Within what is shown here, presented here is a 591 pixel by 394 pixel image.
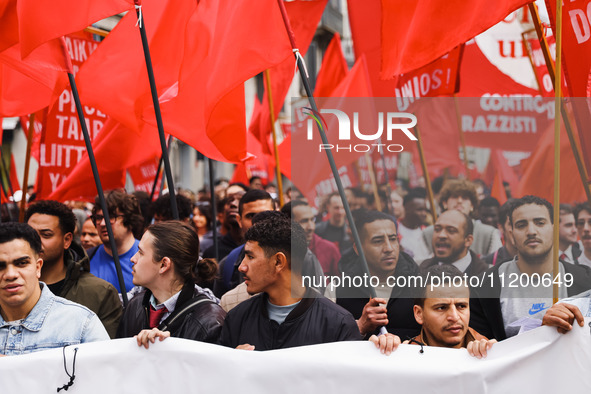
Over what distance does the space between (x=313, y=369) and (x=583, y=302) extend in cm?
110

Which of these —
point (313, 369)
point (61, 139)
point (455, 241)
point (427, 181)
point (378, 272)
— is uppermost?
point (61, 139)

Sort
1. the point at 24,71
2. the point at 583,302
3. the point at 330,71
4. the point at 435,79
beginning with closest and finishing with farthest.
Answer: the point at 583,302 → the point at 24,71 → the point at 435,79 → the point at 330,71

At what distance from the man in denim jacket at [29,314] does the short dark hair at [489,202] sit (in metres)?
1.76

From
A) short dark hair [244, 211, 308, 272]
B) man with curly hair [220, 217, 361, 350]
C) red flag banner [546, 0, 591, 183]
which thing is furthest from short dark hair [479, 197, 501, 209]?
red flag banner [546, 0, 591, 183]

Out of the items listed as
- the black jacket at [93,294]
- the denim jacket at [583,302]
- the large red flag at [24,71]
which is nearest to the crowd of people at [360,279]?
the denim jacket at [583,302]

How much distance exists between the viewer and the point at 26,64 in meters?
5.55

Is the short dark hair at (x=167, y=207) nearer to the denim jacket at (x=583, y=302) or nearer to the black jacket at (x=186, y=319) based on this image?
the black jacket at (x=186, y=319)

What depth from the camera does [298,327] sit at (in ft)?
11.8

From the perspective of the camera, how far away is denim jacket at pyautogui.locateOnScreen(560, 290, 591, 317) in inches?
126

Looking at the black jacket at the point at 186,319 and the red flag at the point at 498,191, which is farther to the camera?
the black jacket at the point at 186,319

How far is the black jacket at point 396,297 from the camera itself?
3.43 meters

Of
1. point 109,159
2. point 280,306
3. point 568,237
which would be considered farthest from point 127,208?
point 568,237

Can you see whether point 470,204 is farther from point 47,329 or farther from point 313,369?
point 47,329

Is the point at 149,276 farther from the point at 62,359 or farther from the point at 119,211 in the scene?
the point at 119,211
